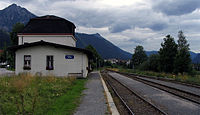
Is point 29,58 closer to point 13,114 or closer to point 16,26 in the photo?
point 13,114

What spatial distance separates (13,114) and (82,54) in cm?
1626

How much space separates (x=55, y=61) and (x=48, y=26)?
1300 cm

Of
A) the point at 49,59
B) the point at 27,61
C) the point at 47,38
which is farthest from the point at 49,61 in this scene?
the point at 47,38

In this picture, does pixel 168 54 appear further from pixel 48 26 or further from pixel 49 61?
pixel 49 61

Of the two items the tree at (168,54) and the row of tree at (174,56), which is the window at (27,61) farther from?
the tree at (168,54)

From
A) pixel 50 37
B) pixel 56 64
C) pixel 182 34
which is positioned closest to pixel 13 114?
pixel 56 64

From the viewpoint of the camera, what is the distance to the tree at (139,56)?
341ft

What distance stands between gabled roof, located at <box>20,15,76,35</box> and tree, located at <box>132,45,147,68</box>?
74.1 m

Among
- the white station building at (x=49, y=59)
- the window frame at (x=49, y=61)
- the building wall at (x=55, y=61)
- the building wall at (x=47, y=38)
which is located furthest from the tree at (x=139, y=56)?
the window frame at (x=49, y=61)

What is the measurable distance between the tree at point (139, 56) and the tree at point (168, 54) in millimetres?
45013

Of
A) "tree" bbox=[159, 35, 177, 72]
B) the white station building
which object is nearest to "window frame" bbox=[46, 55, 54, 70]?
the white station building

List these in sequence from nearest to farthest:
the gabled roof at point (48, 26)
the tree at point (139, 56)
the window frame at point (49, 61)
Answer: the window frame at point (49, 61) < the gabled roof at point (48, 26) < the tree at point (139, 56)

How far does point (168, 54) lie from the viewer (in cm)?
5759

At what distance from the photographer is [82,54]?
72.1 feet
